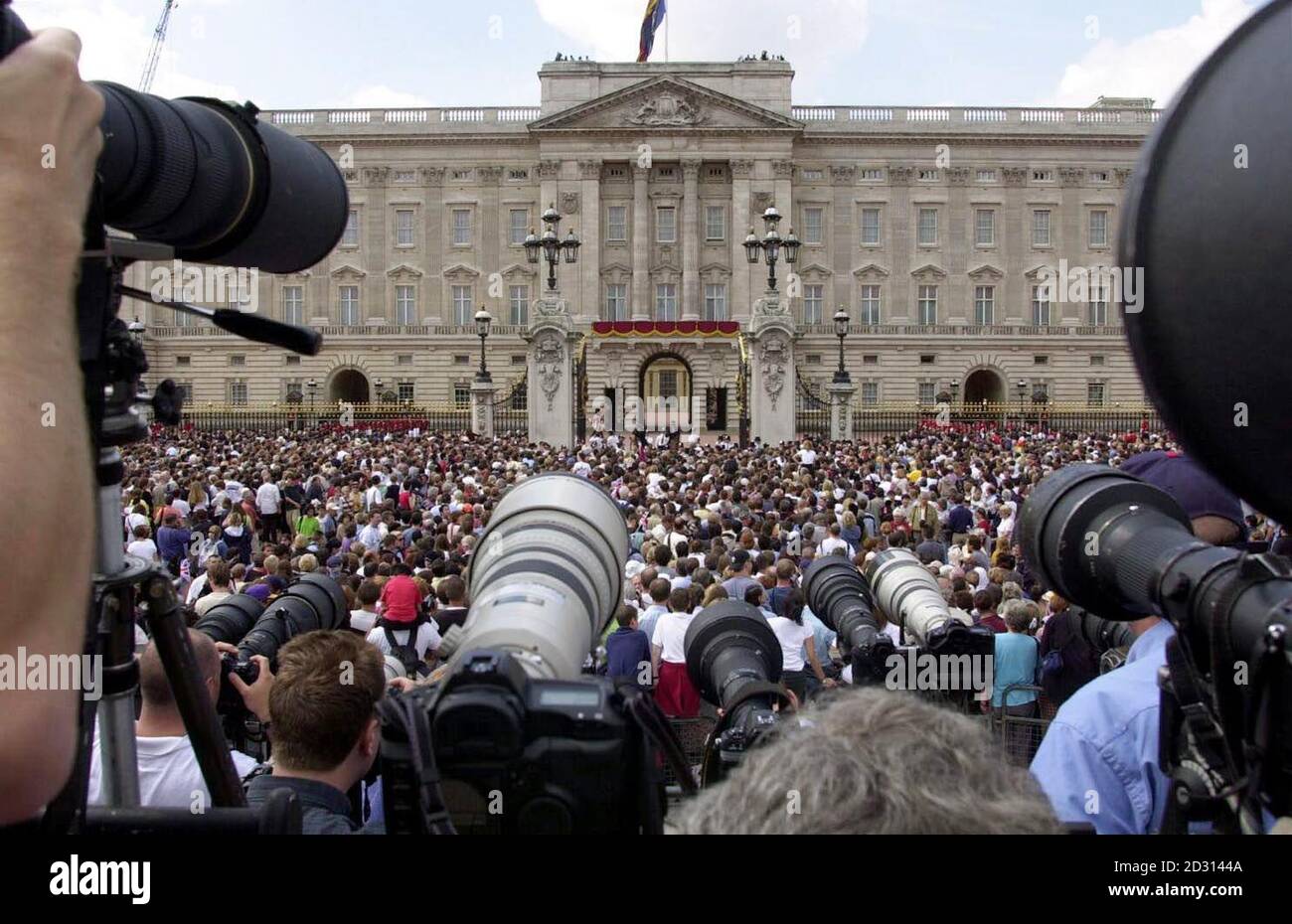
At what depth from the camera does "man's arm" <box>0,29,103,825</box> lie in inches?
47.6

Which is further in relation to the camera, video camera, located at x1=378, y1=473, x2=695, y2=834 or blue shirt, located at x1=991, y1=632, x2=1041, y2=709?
blue shirt, located at x1=991, y1=632, x2=1041, y2=709

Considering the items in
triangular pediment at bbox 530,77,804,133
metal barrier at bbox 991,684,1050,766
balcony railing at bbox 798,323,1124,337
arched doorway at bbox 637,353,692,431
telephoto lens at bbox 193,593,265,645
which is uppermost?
triangular pediment at bbox 530,77,804,133

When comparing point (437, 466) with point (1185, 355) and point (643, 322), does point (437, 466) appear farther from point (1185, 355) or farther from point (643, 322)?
point (643, 322)

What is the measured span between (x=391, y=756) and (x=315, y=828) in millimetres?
1299

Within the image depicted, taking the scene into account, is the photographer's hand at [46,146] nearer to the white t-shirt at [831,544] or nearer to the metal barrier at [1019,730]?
the metal barrier at [1019,730]

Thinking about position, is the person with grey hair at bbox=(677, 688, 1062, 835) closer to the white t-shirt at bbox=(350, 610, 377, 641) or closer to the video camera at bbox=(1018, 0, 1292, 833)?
the video camera at bbox=(1018, 0, 1292, 833)

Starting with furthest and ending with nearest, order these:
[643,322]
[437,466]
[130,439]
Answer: [643,322] → [437,466] → [130,439]

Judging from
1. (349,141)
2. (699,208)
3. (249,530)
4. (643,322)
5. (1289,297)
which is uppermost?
(349,141)

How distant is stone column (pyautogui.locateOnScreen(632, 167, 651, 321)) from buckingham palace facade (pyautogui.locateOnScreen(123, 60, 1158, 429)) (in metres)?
0.12

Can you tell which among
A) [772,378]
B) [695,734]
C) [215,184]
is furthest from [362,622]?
[772,378]

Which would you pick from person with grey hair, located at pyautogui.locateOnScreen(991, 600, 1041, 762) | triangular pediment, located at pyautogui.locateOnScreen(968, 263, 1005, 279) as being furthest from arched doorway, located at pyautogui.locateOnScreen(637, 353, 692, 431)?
person with grey hair, located at pyautogui.locateOnScreen(991, 600, 1041, 762)

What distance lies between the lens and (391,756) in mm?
1773
